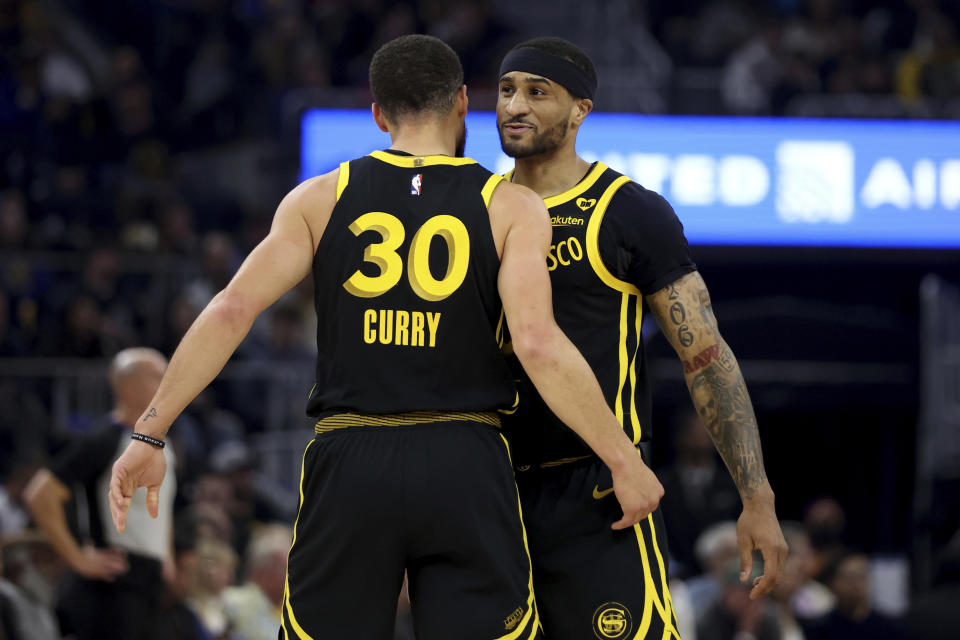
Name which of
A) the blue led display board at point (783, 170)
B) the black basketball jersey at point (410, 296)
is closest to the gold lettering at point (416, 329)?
the black basketball jersey at point (410, 296)

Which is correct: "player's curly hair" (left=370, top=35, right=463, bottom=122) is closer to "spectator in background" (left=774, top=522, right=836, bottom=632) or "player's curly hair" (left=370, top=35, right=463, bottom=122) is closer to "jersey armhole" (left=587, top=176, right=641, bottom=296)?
"jersey armhole" (left=587, top=176, right=641, bottom=296)

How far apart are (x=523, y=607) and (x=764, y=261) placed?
26.6ft

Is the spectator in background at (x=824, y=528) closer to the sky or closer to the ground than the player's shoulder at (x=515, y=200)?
closer to the ground

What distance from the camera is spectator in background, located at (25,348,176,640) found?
7.29m

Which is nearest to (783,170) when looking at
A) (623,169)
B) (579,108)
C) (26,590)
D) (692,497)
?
(623,169)

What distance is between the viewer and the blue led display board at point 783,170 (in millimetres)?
11617

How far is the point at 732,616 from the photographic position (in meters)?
9.48

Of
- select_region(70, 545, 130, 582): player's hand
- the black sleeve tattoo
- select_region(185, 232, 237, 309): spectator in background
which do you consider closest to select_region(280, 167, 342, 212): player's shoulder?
the black sleeve tattoo

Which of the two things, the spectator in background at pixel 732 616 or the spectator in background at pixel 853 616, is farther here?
the spectator in background at pixel 853 616

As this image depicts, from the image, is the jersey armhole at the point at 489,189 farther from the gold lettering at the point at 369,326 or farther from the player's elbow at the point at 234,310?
the player's elbow at the point at 234,310

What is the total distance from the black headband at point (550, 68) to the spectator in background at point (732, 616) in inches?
212

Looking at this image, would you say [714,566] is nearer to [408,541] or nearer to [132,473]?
[408,541]

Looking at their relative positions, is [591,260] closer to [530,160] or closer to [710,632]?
[530,160]

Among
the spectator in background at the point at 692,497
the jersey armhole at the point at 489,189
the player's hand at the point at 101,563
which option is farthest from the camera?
the spectator in background at the point at 692,497
